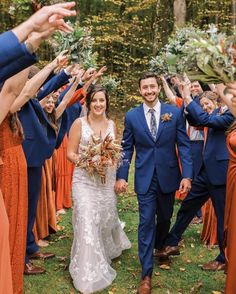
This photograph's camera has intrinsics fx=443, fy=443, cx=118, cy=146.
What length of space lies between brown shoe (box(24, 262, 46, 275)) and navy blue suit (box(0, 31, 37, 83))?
13.4 ft

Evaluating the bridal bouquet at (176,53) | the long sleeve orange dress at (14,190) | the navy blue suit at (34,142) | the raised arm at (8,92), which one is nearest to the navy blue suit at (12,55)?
the raised arm at (8,92)

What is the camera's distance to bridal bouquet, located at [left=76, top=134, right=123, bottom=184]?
598 cm

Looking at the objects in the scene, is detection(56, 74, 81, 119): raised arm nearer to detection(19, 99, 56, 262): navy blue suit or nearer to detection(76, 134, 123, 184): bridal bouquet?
detection(19, 99, 56, 262): navy blue suit

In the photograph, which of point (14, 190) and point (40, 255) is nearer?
point (14, 190)

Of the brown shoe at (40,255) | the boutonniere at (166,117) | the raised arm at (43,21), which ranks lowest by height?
the brown shoe at (40,255)

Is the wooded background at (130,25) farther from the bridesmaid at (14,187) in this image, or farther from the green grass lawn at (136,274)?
the bridesmaid at (14,187)

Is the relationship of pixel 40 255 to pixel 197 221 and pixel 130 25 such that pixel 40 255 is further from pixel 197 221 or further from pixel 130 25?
pixel 130 25

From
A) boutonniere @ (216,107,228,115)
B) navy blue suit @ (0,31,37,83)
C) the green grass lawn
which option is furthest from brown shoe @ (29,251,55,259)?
navy blue suit @ (0,31,37,83)

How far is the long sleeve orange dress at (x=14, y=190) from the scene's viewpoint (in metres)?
4.52

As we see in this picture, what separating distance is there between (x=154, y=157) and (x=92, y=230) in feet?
4.15

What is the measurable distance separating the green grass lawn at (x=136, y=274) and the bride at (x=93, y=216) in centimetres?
17

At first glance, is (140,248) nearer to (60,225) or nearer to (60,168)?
(60,225)

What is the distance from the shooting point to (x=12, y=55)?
7.63ft

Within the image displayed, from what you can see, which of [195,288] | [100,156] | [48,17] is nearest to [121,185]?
[100,156]
